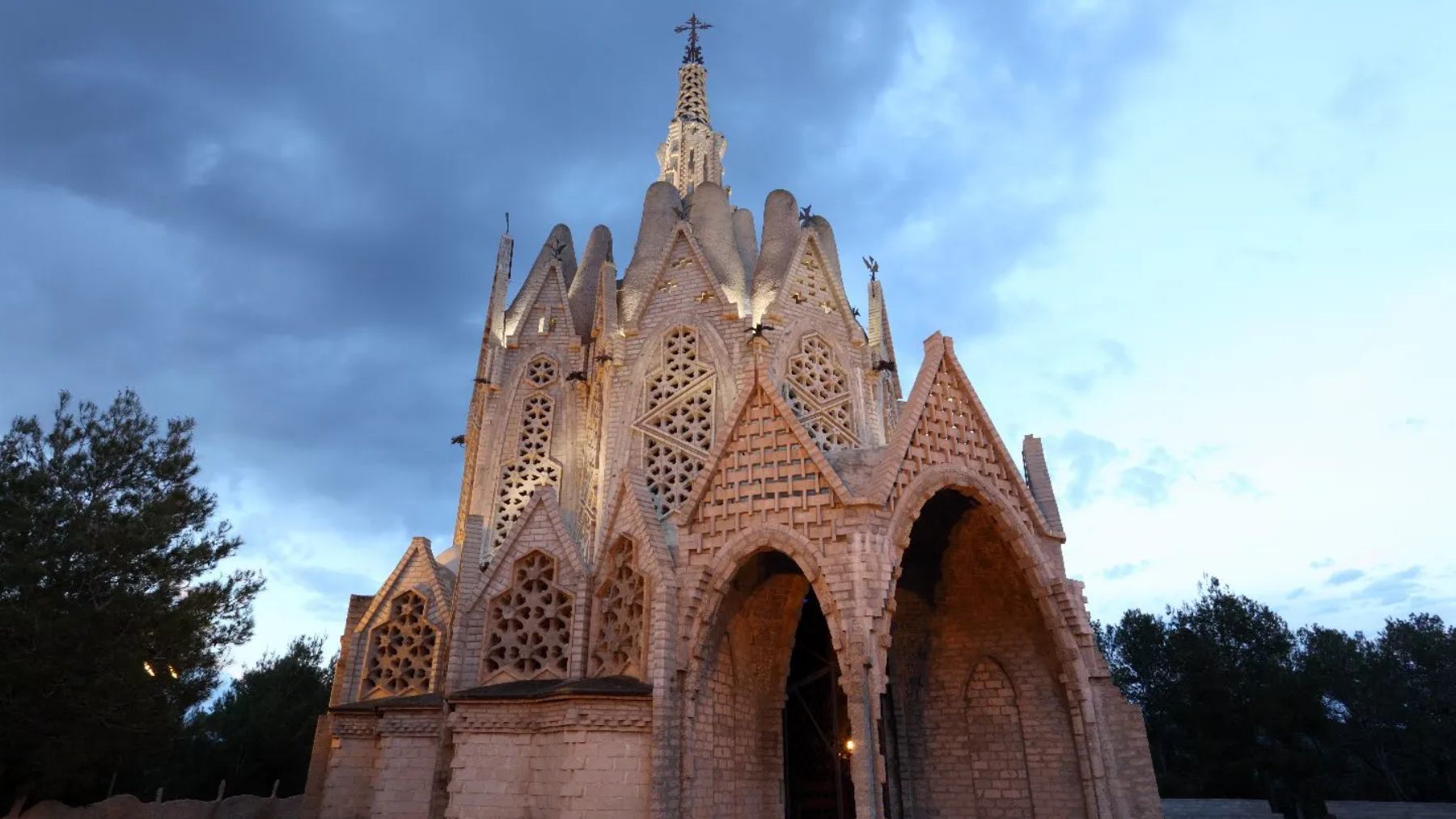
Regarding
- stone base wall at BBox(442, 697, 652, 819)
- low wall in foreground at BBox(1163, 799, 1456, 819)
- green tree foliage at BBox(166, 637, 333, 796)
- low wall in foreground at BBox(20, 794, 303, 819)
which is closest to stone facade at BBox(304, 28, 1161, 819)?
stone base wall at BBox(442, 697, 652, 819)

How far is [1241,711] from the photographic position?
31531mm

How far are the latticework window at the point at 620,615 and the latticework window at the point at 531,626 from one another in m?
0.65

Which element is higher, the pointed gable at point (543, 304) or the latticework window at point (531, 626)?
the pointed gable at point (543, 304)

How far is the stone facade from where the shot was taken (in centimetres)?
1202

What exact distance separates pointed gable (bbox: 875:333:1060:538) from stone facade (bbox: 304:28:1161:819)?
5cm

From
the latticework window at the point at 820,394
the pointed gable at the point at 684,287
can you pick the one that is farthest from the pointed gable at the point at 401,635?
the latticework window at the point at 820,394

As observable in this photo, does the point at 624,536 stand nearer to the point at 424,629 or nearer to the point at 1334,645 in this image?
the point at 424,629

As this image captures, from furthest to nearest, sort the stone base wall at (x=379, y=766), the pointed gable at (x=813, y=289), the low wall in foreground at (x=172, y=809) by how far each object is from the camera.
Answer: the pointed gable at (x=813, y=289)
the low wall in foreground at (x=172, y=809)
the stone base wall at (x=379, y=766)

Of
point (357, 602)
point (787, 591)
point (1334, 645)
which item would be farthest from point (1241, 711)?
point (357, 602)

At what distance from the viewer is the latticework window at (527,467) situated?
63.8 ft

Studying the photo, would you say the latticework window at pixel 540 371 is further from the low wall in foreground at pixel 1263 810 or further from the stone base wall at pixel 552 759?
the low wall in foreground at pixel 1263 810

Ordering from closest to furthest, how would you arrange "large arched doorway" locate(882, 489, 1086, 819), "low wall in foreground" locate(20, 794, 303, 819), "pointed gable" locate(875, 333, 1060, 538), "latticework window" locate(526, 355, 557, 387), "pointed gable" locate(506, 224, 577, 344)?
"pointed gable" locate(875, 333, 1060, 538)
"large arched doorway" locate(882, 489, 1086, 819)
"low wall in foreground" locate(20, 794, 303, 819)
"latticework window" locate(526, 355, 557, 387)
"pointed gable" locate(506, 224, 577, 344)

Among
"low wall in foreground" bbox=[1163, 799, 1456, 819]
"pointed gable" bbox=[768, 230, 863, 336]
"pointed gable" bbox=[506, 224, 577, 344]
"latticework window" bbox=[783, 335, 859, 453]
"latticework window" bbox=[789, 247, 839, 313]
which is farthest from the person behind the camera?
"low wall in foreground" bbox=[1163, 799, 1456, 819]

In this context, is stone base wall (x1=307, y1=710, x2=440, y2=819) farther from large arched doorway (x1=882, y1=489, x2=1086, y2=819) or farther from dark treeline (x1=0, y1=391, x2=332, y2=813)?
large arched doorway (x1=882, y1=489, x2=1086, y2=819)
